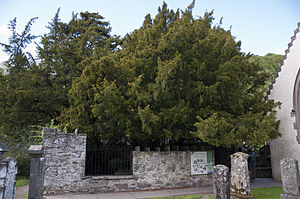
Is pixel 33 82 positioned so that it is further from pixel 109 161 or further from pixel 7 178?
pixel 7 178

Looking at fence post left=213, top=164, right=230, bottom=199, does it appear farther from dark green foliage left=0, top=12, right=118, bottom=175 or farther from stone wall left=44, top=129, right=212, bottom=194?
dark green foliage left=0, top=12, right=118, bottom=175

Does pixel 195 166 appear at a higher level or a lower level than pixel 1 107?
lower

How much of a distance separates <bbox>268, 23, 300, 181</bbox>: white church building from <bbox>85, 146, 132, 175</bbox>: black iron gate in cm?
911

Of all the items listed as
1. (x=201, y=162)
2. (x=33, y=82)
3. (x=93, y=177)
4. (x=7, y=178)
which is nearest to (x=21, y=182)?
(x=93, y=177)

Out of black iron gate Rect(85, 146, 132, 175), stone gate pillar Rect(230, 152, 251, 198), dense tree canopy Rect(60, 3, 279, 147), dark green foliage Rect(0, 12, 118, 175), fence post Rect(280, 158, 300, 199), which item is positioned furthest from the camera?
dark green foliage Rect(0, 12, 118, 175)

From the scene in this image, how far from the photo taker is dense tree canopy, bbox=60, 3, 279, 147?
9.04 meters

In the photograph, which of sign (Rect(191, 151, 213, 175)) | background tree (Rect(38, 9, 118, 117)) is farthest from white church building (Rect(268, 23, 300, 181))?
background tree (Rect(38, 9, 118, 117))

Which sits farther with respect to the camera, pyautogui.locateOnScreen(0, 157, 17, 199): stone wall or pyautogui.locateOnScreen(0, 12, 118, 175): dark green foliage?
pyautogui.locateOnScreen(0, 12, 118, 175): dark green foliage

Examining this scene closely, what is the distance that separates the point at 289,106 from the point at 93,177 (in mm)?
11596

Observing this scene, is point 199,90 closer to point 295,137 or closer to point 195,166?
point 195,166

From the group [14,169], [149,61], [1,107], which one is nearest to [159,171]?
[149,61]

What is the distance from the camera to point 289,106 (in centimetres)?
1324

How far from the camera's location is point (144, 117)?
8.62 meters

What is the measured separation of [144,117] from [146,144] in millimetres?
3158
